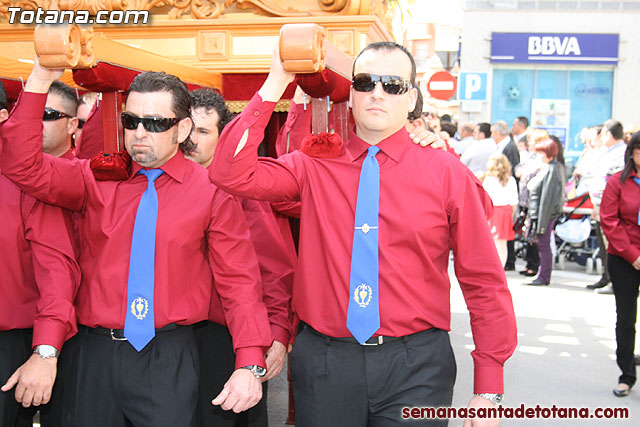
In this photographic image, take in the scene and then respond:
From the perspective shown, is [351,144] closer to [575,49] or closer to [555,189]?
[555,189]

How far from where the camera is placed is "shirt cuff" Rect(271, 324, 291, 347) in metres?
2.87

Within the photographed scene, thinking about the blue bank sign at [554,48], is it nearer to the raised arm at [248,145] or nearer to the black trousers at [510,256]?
the black trousers at [510,256]

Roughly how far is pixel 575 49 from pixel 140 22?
18541 millimetres

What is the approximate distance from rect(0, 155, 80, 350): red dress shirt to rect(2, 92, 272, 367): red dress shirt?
0.08 metres

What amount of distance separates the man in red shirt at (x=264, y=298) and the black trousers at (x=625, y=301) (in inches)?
113

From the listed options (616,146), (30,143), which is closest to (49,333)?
(30,143)

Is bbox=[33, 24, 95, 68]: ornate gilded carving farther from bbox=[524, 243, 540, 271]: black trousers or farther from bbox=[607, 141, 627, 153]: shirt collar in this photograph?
bbox=[524, 243, 540, 271]: black trousers

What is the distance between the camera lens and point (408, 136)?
8.36 feet

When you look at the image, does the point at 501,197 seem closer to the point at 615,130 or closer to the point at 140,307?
the point at 615,130

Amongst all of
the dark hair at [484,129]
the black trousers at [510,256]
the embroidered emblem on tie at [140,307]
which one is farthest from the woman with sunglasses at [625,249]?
the dark hair at [484,129]

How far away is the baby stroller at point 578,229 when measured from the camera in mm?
9719

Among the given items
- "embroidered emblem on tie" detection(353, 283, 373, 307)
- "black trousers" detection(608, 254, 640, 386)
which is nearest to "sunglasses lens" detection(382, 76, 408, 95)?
"embroidered emblem on tie" detection(353, 283, 373, 307)

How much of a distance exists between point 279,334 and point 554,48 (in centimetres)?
1979

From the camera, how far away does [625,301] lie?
4957 millimetres
